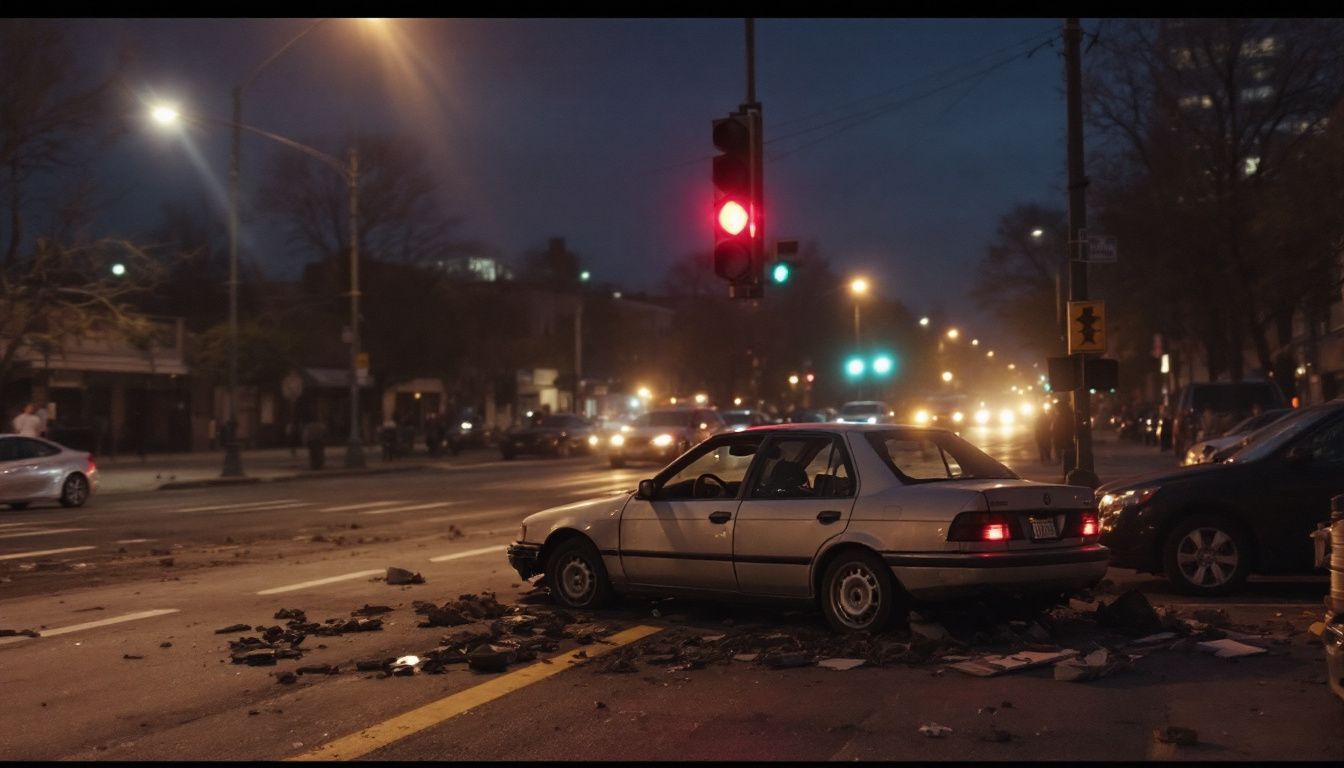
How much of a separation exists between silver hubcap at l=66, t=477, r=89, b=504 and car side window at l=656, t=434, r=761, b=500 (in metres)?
17.5

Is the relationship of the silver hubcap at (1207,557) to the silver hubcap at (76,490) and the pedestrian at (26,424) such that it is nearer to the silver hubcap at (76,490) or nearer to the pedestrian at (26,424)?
the silver hubcap at (76,490)

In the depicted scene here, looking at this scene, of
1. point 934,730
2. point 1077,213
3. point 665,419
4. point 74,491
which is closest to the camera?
point 934,730

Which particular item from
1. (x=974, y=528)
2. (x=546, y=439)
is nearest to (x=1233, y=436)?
(x=974, y=528)

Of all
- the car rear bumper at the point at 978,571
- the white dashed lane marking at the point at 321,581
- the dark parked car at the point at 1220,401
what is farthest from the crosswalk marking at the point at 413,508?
the dark parked car at the point at 1220,401

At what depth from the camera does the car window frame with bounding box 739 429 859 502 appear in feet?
30.1

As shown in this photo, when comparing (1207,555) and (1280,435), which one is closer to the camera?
(1207,555)

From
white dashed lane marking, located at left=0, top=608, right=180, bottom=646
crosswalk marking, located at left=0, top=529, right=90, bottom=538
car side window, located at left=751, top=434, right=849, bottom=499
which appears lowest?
white dashed lane marking, located at left=0, top=608, right=180, bottom=646

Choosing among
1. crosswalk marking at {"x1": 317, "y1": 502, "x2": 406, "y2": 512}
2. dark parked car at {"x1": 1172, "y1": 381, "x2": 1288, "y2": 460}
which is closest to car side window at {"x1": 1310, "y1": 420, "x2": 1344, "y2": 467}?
crosswalk marking at {"x1": 317, "y1": 502, "x2": 406, "y2": 512}

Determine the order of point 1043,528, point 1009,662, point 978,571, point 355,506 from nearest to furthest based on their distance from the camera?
point 1009,662
point 978,571
point 1043,528
point 355,506

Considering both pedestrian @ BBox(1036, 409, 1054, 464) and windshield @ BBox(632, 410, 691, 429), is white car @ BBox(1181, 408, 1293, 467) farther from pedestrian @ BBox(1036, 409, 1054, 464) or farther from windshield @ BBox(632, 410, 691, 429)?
windshield @ BBox(632, 410, 691, 429)

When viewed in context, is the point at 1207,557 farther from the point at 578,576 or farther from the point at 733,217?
the point at 733,217

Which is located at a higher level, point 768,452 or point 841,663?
point 768,452

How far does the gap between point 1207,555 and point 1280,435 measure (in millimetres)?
1382

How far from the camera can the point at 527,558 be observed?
1074 cm
